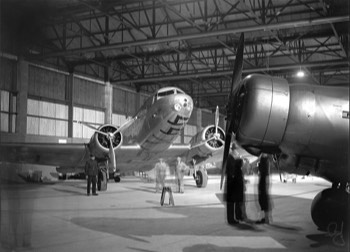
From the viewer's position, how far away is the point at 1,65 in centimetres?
267

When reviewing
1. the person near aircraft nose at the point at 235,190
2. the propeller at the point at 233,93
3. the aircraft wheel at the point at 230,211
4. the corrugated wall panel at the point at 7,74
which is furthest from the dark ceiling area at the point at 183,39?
the aircraft wheel at the point at 230,211

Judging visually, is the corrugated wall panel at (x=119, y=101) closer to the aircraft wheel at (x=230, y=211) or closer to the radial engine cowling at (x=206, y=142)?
the radial engine cowling at (x=206, y=142)

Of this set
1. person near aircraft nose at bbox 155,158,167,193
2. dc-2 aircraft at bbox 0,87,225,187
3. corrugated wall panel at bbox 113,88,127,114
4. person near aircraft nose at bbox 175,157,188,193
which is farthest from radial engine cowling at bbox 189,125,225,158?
corrugated wall panel at bbox 113,88,127,114

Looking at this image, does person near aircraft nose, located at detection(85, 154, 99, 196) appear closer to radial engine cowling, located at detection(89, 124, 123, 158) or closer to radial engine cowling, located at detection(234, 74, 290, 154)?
radial engine cowling, located at detection(89, 124, 123, 158)

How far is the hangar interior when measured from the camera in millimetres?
2578

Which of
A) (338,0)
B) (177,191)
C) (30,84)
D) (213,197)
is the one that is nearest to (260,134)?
(338,0)

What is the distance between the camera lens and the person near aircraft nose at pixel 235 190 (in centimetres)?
257

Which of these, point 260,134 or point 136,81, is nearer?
point 260,134

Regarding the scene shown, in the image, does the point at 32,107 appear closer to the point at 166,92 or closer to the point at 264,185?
the point at 166,92

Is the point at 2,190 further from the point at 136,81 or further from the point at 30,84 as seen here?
the point at 136,81

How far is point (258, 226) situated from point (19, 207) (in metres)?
2.08

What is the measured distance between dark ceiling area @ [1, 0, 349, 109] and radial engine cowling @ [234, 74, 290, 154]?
0.40 metres

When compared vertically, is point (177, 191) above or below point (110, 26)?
below

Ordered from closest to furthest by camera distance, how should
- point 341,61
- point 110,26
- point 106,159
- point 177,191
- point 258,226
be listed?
point 341,61 < point 258,226 < point 110,26 < point 177,191 < point 106,159
